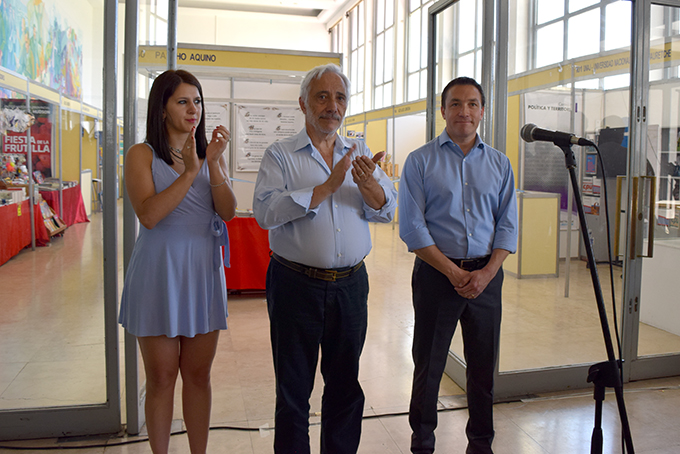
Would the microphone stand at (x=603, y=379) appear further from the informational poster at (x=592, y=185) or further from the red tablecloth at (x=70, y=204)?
the red tablecloth at (x=70, y=204)

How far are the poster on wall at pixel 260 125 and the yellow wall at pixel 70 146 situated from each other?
152 inches

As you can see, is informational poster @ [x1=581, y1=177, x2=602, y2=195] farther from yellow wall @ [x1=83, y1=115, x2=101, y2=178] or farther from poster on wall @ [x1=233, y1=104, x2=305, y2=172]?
poster on wall @ [x1=233, y1=104, x2=305, y2=172]

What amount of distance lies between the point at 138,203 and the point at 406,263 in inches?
231

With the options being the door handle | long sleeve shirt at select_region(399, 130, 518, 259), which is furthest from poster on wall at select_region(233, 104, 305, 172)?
long sleeve shirt at select_region(399, 130, 518, 259)

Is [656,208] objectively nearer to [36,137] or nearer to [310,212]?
[310,212]

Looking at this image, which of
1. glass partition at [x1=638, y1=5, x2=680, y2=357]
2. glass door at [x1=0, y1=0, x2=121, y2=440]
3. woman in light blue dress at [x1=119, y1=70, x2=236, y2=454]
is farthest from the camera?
glass partition at [x1=638, y1=5, x2=680, y2=357]

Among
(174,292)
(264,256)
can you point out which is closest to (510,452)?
(174,292)

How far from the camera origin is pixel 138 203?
1.93 metres

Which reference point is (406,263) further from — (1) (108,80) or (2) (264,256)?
(1) (108,80)

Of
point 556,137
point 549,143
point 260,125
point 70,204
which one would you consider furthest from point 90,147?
point 260,125

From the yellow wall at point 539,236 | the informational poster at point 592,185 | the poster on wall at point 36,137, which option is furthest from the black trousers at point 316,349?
the informational poster at point 592,185

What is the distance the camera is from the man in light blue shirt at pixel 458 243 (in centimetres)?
229

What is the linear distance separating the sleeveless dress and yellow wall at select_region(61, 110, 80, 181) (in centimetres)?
87

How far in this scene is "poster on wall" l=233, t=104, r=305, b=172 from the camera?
253 inches
